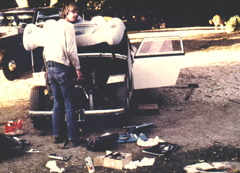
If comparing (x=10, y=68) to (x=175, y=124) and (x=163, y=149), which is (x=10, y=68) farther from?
(x=163, y=149)

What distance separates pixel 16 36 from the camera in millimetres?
9430

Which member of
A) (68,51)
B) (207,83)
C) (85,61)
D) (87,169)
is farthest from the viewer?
(207,83)

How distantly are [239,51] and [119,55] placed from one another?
31.2 feet

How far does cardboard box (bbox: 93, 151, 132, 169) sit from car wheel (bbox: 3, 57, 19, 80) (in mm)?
6344

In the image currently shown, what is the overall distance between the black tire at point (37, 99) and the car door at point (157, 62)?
1902mm

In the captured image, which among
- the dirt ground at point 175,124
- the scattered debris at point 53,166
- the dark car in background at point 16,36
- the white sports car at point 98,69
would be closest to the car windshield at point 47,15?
the dark car in background at point 16,36

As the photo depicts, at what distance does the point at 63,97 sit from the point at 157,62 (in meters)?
2.23

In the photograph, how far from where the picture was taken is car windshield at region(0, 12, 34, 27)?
9859 mm

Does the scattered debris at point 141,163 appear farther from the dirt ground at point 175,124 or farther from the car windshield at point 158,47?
the car windshield at point 158,47

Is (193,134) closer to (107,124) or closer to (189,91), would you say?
(107,124)

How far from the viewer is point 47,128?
18.4 feet

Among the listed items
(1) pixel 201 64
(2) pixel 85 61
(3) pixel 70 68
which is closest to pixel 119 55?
(2) pixel 85 61

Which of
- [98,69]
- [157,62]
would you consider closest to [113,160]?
[98,69]

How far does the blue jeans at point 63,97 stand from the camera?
179 inches
